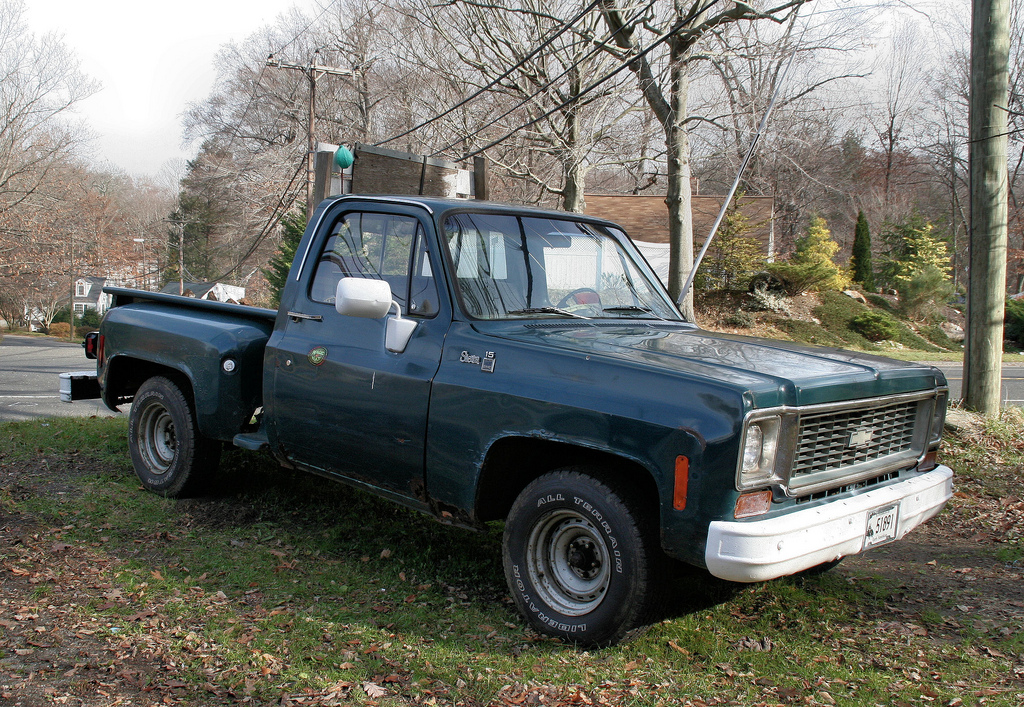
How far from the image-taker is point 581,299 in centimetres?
441

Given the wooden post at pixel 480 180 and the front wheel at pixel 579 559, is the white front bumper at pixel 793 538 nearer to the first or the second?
the front wheel at pixel 579 559

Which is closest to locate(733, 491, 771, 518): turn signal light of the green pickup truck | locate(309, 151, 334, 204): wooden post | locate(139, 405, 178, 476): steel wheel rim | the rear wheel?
the green pickup truck

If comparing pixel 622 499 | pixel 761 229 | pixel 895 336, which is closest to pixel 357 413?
pixel 622 499

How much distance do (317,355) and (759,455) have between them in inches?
97.6

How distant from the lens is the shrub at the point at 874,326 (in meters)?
26.2

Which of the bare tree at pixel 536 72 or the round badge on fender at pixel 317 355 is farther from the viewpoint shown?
the bare tree at pixel 536 72

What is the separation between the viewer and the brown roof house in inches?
1227

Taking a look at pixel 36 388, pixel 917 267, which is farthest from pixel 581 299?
pixel 917 267

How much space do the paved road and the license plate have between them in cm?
701

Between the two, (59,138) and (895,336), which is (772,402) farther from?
(59,138)

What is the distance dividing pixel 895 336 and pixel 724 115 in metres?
14.2

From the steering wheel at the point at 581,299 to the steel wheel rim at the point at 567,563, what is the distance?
124cm

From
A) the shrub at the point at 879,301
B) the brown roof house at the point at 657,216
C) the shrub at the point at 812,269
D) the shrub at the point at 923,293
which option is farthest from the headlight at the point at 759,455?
the shrub at the point at 879,301

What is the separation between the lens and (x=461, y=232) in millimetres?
4246
